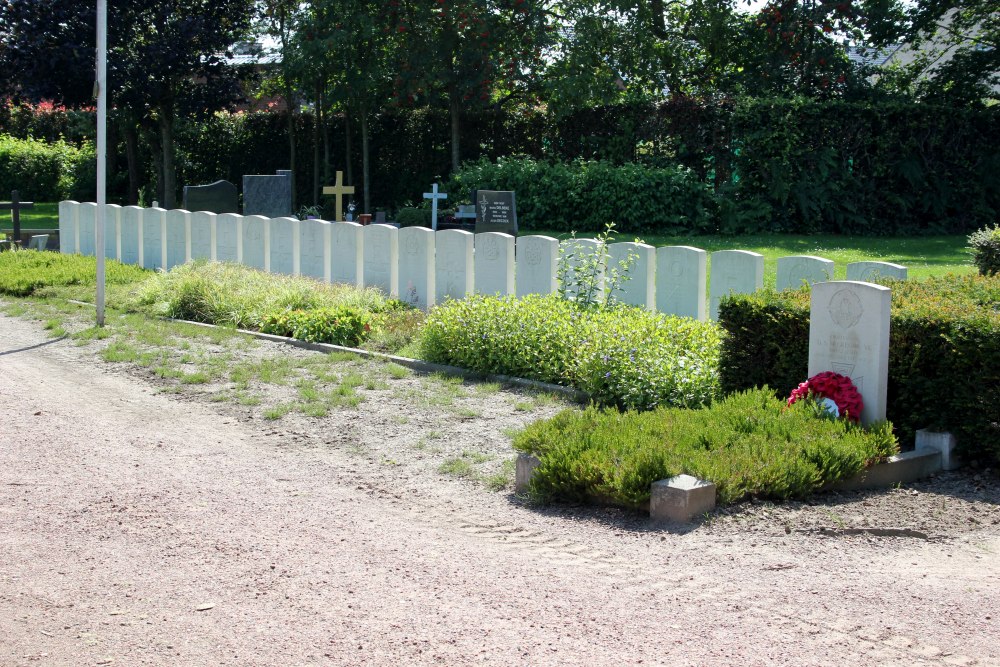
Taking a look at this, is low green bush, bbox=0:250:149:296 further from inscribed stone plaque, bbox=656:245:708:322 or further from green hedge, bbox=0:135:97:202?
green hedge, bbox=0:135:97:202

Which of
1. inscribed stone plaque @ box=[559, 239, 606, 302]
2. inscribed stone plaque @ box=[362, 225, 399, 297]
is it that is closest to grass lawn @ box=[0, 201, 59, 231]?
inscribed stone plaque @ box=[362, 225, 399, 297]

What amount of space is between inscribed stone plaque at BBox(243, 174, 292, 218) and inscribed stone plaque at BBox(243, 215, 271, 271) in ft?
13.3

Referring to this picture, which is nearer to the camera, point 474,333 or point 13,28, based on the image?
point 474,333

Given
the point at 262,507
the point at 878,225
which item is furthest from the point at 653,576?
the point at 878,225

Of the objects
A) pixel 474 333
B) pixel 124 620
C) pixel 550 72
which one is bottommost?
pixel 124 620

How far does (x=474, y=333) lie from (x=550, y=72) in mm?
15286

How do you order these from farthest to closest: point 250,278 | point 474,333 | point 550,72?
point 550,72 → point 250,278 → point 474,333

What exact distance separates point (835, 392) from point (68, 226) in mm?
14539

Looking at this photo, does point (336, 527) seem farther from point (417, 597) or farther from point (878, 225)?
point (878, 225)

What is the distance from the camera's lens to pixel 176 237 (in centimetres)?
1577

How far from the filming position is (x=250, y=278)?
514 inches

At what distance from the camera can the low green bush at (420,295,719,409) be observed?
7762 millimetres

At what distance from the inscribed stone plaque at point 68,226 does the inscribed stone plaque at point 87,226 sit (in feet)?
0.45

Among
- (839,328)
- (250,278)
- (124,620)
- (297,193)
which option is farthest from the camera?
(297,193)
